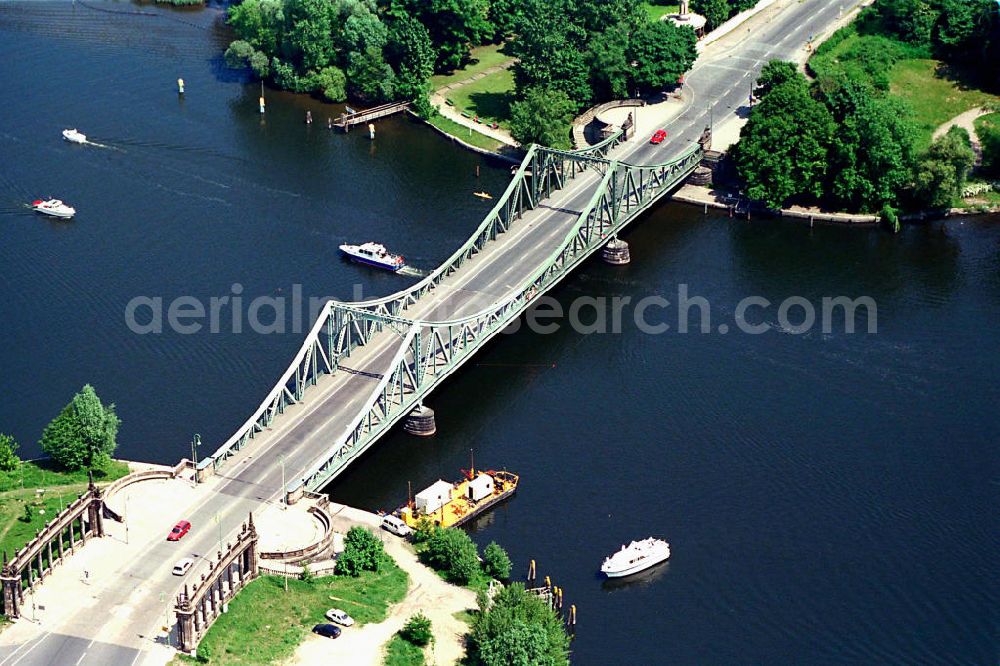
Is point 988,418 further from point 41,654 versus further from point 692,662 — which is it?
point 41,654

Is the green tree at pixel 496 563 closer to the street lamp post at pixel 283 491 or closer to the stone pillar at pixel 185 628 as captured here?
the street lamp post at pixel 283 491

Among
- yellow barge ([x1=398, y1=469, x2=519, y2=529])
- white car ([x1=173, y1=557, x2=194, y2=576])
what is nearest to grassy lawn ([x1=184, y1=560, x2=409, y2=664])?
white car ([x1=173, y1=557, x2=194, y2=576])

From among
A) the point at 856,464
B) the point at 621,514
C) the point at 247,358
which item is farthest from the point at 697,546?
the point at 247,358

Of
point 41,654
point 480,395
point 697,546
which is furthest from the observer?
point 480,395

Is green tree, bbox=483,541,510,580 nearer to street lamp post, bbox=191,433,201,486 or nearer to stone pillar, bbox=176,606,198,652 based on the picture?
stone pillar, bbox=176,606,198,652

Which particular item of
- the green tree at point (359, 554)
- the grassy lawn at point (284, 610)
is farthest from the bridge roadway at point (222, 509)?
the green tree at point (359, 554)
